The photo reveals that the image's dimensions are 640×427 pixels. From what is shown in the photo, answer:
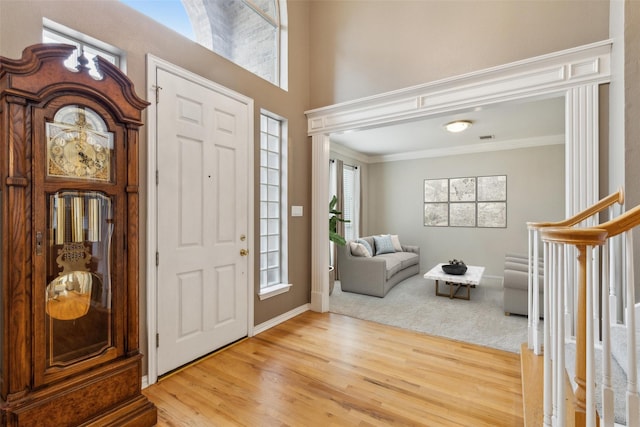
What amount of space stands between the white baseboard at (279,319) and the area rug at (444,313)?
0.40m

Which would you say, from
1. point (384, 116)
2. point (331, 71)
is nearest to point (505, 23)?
point (384, 116)

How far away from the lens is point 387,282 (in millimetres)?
4613

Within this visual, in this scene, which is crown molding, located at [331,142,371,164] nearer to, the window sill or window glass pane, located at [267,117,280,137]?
window glass pane, located at [267,117,280,137]

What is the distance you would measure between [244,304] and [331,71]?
9.51 ft

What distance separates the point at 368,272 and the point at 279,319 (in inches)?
69.8

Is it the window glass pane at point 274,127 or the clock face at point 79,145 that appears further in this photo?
the window glass pane at point 274,127

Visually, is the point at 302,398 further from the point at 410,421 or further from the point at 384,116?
the point at 384,116

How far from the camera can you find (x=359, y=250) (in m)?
4.84

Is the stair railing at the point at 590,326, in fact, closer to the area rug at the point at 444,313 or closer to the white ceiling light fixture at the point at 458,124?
the area rug at the point at 444,313

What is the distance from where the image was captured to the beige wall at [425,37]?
2.46 m

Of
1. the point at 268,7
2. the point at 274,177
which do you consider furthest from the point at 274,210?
the point at 268,7

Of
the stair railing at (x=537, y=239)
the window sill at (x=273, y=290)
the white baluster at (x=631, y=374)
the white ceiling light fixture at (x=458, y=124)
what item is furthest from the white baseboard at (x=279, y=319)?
the white ceiling light fixture at (x=458, y=124)

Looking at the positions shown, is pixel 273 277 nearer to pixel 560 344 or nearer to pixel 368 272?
pixel 368 272

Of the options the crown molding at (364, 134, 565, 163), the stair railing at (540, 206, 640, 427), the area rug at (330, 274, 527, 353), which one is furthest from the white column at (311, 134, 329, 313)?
the crown molding at (364, 134, 565, 163)
